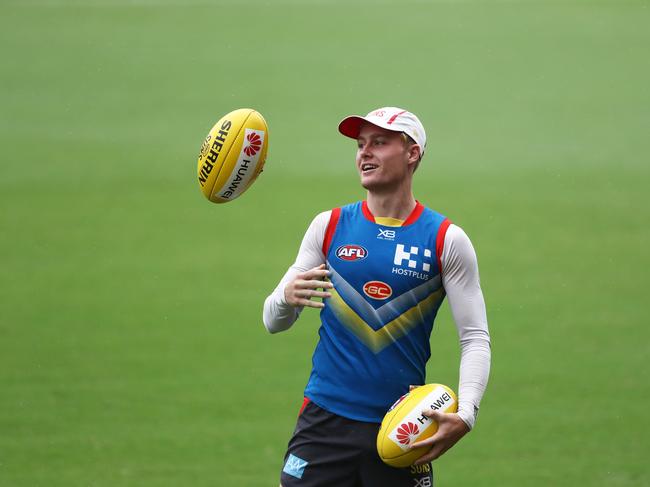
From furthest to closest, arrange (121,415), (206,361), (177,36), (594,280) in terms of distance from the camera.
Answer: (177,36)
(594,280)
(206,361)
(121,415)

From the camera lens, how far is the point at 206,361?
9.22m

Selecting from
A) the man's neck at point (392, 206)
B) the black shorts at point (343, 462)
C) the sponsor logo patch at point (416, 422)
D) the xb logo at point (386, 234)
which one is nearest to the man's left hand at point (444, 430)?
the sponsor logo patch at point (416, 422)

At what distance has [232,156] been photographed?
5625 millimetres

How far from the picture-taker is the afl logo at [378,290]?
171 inches

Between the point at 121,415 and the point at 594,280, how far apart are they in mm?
5452

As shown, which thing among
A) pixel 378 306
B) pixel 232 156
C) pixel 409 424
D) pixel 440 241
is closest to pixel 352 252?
pixel 378 306

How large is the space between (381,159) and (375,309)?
63cm

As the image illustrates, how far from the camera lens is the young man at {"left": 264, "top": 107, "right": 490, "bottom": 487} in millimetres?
4328

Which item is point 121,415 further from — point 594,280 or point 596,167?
point 596,167

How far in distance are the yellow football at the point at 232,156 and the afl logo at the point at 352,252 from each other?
4.38 feet

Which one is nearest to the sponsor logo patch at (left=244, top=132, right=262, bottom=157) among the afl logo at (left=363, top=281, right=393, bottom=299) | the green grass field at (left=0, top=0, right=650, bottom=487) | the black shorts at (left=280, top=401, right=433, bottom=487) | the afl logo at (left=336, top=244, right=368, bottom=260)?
the afl logo at (left=336, top=244, right=368, bottom=260)

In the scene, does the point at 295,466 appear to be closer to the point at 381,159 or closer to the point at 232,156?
the point at 381,159

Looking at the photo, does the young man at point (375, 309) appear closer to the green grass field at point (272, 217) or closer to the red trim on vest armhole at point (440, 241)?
the red trim on vest armhole at point (440, 241)

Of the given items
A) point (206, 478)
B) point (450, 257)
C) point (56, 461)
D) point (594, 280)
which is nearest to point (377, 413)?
point (450, 257)
